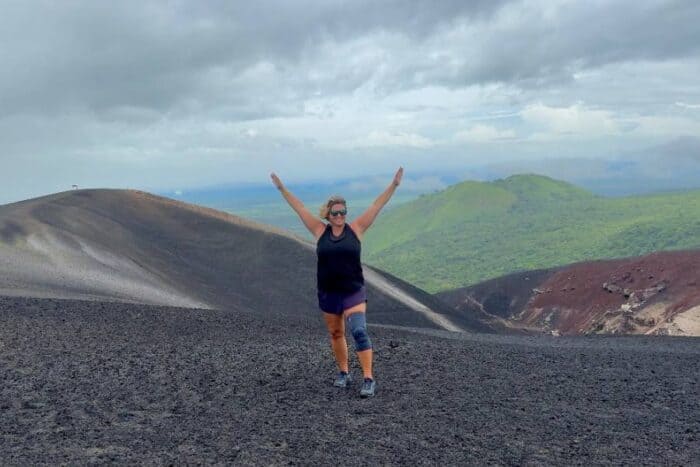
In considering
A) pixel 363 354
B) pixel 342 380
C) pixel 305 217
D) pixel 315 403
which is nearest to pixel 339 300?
pixel 363 354

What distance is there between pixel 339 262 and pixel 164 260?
32122 millimetres

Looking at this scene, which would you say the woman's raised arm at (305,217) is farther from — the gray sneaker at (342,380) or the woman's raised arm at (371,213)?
the gray sneaker at (342,380)

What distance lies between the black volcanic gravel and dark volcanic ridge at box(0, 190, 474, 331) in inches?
419

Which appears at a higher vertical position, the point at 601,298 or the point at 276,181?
the point at 276,181

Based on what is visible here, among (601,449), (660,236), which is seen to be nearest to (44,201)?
(601,449)

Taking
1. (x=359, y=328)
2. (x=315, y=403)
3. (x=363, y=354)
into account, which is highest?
(x=359, y=328)

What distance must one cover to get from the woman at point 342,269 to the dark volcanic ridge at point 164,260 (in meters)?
14.1

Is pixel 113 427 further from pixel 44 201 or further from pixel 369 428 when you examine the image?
pixel 44 201

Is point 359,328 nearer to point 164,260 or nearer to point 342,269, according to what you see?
point 342,269

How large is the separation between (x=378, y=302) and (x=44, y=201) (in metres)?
24.1

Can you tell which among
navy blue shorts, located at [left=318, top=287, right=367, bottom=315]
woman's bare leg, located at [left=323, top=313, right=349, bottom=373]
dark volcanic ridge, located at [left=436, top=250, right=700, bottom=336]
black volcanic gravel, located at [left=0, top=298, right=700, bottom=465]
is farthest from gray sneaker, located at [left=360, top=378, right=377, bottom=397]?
dark volcanic ridge, located at [left=436, top=250, right=700, bottom=336]

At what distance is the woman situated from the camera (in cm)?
884

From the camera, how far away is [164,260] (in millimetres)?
39156

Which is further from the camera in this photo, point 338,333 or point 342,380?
point 342,380
